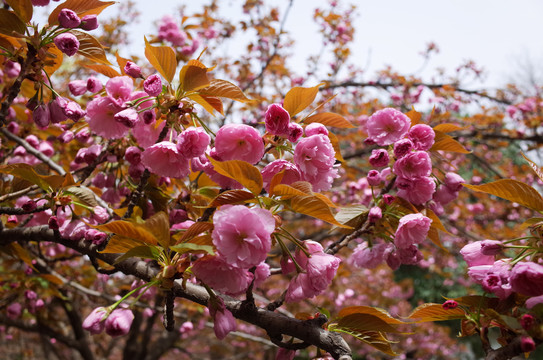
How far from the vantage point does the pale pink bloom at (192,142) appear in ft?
3.02

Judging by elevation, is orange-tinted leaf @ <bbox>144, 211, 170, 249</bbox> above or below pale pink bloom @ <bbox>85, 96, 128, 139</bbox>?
below

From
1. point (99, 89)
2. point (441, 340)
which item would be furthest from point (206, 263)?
point (441, 340)

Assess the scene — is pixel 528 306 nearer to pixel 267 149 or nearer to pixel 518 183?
pixel 518 183

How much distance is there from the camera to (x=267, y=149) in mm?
1057

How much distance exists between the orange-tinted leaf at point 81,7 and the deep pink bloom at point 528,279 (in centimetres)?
123

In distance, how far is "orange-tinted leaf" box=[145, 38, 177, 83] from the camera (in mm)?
954

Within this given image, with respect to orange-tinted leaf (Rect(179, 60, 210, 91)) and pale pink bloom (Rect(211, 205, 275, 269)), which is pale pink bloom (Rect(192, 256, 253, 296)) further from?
orange-tinted leaf (Rect(179, 60, 210, 91))

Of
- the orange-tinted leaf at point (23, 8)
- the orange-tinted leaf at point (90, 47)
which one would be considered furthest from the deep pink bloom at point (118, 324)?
the orange-tinted leaf at point (23, 8)

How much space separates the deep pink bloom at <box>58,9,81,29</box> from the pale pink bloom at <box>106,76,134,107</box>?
17 centimetres

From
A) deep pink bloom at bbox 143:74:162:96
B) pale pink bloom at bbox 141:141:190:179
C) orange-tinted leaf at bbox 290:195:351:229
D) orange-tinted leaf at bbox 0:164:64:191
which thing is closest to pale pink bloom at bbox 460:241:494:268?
orange-tinted leaf at bbox 290:195:351:229

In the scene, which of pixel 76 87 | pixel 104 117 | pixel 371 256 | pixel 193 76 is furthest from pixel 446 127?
pixel 76 87

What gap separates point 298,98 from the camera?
1007mm

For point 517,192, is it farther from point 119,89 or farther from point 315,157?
point 119,89

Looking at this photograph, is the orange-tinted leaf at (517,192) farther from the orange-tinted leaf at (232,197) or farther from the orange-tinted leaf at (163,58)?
the orange-tinted leaf at (163,58)
